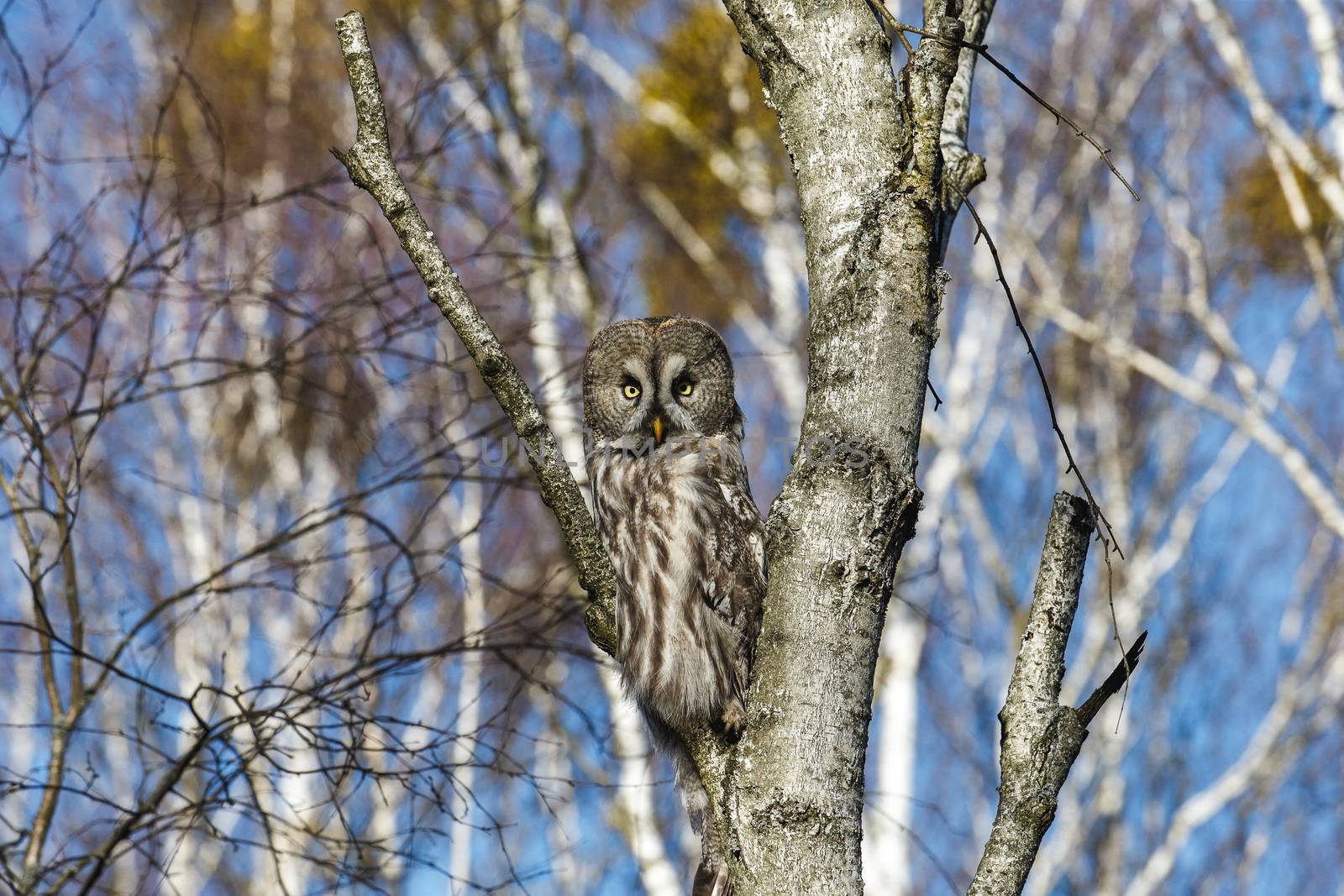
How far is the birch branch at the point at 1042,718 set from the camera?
1898mm

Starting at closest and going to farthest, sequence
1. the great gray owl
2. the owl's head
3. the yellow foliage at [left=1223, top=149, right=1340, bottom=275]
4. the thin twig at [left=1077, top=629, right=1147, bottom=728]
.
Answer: the thin twig at [left=1077, top=629, right=1147, bottom=728]
the great gray owl
the owl's head
the yellow foliage at [left=1223, top=149, right=1340, bottom=275]

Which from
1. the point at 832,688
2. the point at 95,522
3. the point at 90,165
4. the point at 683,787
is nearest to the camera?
the point at 832,688

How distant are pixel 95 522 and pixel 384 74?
4.21m

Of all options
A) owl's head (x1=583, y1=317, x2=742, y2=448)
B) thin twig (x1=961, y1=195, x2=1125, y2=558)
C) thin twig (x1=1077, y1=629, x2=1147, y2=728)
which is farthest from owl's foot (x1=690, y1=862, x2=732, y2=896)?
thin twig (x1=961, y1=195, x2=1125, y2=558)

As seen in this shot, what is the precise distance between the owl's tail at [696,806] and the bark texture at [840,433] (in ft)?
3.03

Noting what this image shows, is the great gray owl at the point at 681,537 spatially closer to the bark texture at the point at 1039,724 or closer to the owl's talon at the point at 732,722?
the owl's talon at the point at 732,722

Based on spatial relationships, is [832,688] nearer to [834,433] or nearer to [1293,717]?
[834,433]

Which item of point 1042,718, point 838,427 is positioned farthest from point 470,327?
point 1042,718

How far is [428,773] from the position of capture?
3.01 m

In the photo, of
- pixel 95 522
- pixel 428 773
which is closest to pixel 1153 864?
pixel 428 773

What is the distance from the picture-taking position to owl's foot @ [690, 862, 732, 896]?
9.40 ft

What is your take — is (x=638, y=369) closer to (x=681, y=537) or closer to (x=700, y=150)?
(x=681, y=537)

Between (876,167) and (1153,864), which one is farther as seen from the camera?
(1153,864)

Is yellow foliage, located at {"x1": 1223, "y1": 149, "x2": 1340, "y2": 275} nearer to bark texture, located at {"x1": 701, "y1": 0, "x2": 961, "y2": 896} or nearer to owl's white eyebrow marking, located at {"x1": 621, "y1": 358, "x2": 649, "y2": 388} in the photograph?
owl's white eyebrow marking, located at {"x1": 621, "y1": 358, "x2": 649, "y2": 388}
